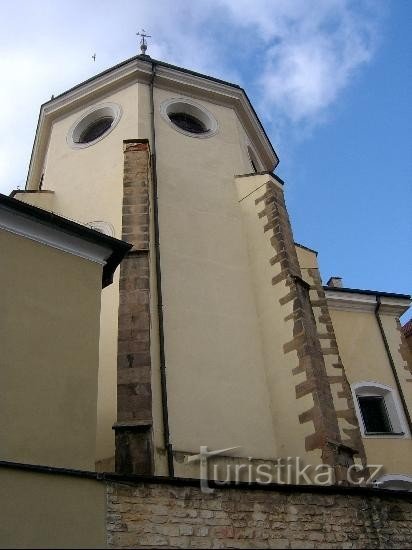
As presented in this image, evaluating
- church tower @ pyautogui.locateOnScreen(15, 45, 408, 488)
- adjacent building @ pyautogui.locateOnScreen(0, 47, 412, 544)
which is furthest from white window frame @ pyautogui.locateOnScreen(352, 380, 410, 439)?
church tower @ pyautogui.locateOnScreen(15, 45, 408, 488)

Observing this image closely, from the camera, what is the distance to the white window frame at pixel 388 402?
1393 cm

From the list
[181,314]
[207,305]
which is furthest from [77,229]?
[207,305]

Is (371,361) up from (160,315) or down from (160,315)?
up

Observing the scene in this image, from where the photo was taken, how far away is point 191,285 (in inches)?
483

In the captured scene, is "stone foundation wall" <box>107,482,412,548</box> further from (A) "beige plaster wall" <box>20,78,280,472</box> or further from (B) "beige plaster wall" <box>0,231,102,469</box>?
(A) "beige plaster wall" <box>20,78,280,472</box>

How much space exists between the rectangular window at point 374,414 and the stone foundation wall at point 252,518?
5.91 m

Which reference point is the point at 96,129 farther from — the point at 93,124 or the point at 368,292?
the point at 368,292

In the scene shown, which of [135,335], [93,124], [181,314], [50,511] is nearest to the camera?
[50,511]

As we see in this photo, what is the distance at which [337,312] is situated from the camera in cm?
1572

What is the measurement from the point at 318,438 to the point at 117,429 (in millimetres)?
3133

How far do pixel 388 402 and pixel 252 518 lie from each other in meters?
7.82

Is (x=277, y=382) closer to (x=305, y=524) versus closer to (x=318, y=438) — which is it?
(x=318, y=438)

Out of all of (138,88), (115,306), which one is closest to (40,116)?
(138,88)

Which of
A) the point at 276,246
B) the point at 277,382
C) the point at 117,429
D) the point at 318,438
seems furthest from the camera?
the point at 276,246
